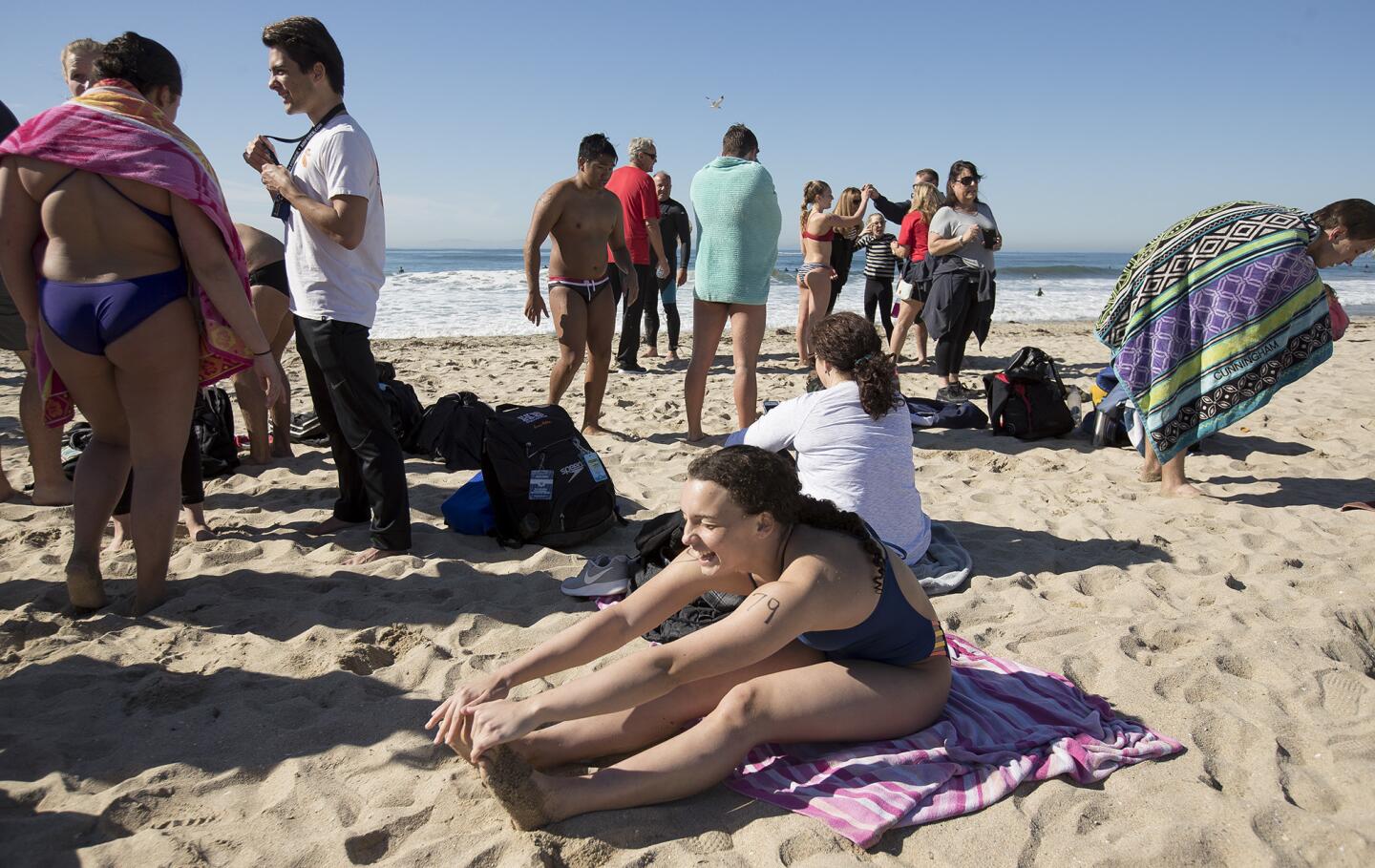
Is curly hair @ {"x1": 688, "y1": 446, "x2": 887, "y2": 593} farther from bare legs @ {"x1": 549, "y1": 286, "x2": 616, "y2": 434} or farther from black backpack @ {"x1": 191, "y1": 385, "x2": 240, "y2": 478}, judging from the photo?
black backpack @ {"x1": 191, "y1": 385, "x2": 240, "y2": 478}

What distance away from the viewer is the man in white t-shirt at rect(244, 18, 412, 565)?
312cm

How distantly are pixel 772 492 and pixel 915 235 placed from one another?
6.40 meters

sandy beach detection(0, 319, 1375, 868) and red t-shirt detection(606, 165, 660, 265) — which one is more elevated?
red t-shirt detection(606, 165, 660, 265)

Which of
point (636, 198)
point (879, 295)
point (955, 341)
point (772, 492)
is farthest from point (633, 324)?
point (772, 492)

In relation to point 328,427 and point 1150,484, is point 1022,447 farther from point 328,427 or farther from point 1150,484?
point 328,427

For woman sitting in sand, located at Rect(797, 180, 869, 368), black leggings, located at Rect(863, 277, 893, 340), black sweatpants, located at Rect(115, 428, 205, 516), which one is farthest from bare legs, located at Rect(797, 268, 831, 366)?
black sweatpants, located at Rect(115, 428, 205, 516)

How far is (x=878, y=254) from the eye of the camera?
873 centimetres

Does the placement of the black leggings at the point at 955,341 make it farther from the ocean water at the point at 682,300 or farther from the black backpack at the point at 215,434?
the black backpack at the point at 215,434

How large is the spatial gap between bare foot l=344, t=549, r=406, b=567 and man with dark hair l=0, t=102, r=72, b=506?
164 cm

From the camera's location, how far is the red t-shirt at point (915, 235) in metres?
7.77

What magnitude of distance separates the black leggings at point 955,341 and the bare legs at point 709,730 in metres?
4.83

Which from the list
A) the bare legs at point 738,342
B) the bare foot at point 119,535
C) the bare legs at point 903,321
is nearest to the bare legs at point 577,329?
the bare legs at point 738,342

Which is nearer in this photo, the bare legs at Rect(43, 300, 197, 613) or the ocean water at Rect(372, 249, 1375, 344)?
the bare legs at Rect(43, 300, 197, 613)

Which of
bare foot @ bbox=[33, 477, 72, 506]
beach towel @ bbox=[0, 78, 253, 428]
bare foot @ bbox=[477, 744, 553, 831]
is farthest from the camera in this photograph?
bare foot @ bbox=[33, 477, 72, 506]
